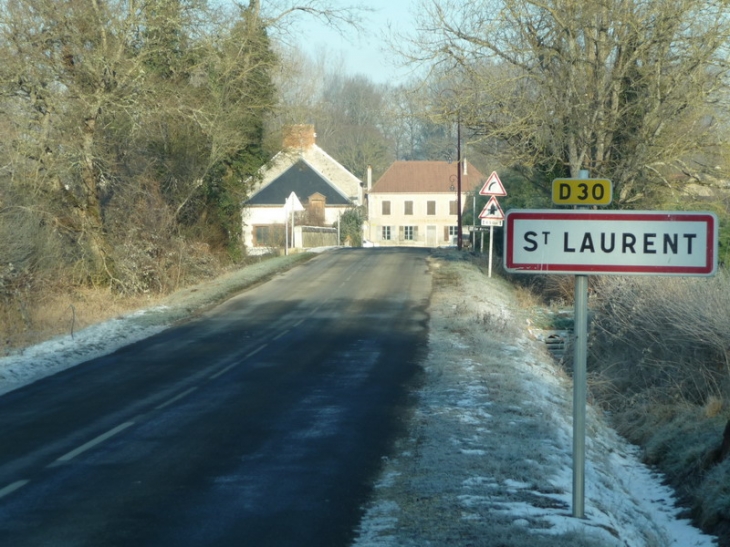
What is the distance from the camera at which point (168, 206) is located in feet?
96.6

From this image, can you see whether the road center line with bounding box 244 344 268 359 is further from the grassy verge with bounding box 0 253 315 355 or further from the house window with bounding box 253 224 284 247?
the house window with bounding box 253 224 284 247

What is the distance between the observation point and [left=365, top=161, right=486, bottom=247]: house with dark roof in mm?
78750

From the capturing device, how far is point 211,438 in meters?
9.60

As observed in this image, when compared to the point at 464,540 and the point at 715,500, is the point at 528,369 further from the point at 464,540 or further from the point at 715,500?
the point at 464,540

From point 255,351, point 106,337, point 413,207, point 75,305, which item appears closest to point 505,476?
point 255,351

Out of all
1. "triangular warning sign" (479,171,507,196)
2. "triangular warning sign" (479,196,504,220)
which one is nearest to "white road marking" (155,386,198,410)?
"triangular warning sign" (479,171,507,196)

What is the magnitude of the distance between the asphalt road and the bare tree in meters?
8.67

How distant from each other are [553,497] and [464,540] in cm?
145

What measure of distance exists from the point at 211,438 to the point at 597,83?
18036 millimetres

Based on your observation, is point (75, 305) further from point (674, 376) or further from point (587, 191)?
point (587, 191)

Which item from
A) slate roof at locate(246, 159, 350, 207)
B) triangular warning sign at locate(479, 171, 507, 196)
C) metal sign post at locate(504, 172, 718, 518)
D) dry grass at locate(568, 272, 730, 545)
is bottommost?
dry grass at locate(568, 272, 730, 545)

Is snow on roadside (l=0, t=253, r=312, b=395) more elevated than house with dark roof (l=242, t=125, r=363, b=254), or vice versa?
house with dark roof (l=242, t=125, r=363, b=254)

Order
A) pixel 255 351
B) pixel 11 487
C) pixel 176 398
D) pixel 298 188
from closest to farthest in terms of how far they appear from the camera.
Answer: pixel 11 487
pixel 176 398
pixel 255 351
pixel 298 188

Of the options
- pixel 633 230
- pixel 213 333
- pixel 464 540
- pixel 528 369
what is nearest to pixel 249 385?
pixel 528 369
